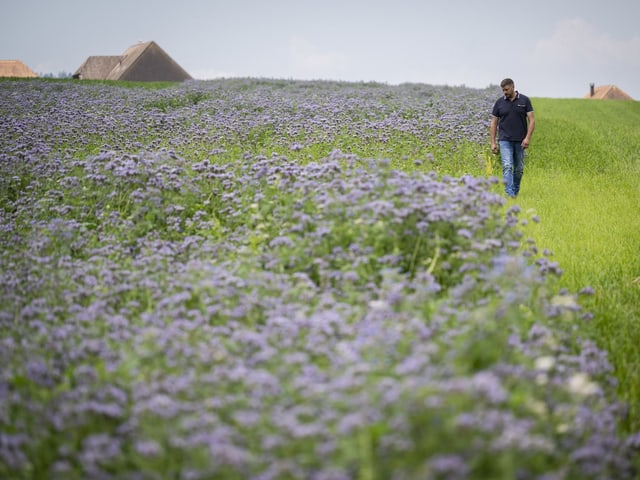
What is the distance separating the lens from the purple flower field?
2762mm

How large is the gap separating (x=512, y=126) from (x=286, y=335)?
7.85 m

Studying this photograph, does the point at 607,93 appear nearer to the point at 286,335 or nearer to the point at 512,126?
the point at 512,126

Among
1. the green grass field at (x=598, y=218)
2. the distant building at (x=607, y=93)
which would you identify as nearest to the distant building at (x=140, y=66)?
the green grass field at (x=598, y=218)

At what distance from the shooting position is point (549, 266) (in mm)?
5035

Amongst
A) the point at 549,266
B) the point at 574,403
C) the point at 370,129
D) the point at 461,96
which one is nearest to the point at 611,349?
the point at 549,266

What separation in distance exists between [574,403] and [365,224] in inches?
97.0

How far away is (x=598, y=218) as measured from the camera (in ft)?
31.5

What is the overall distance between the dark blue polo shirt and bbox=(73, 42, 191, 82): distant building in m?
33.4

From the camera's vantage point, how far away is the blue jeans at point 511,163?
1047cm

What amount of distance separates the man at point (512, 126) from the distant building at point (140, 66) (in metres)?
33.3

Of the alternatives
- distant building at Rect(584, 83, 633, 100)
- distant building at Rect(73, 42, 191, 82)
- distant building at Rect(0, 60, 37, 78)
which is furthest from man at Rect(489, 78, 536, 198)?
distant building at Rect(584, 83, 633, 100)

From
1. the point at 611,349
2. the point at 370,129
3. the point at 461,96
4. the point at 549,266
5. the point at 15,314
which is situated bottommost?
the point at 611,349

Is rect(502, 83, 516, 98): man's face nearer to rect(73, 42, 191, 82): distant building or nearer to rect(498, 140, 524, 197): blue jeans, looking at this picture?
rect(498, 140, 524, 197): blue jeans

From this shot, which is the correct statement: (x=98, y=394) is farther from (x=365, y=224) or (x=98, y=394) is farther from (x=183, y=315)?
(x=365, y=224)
